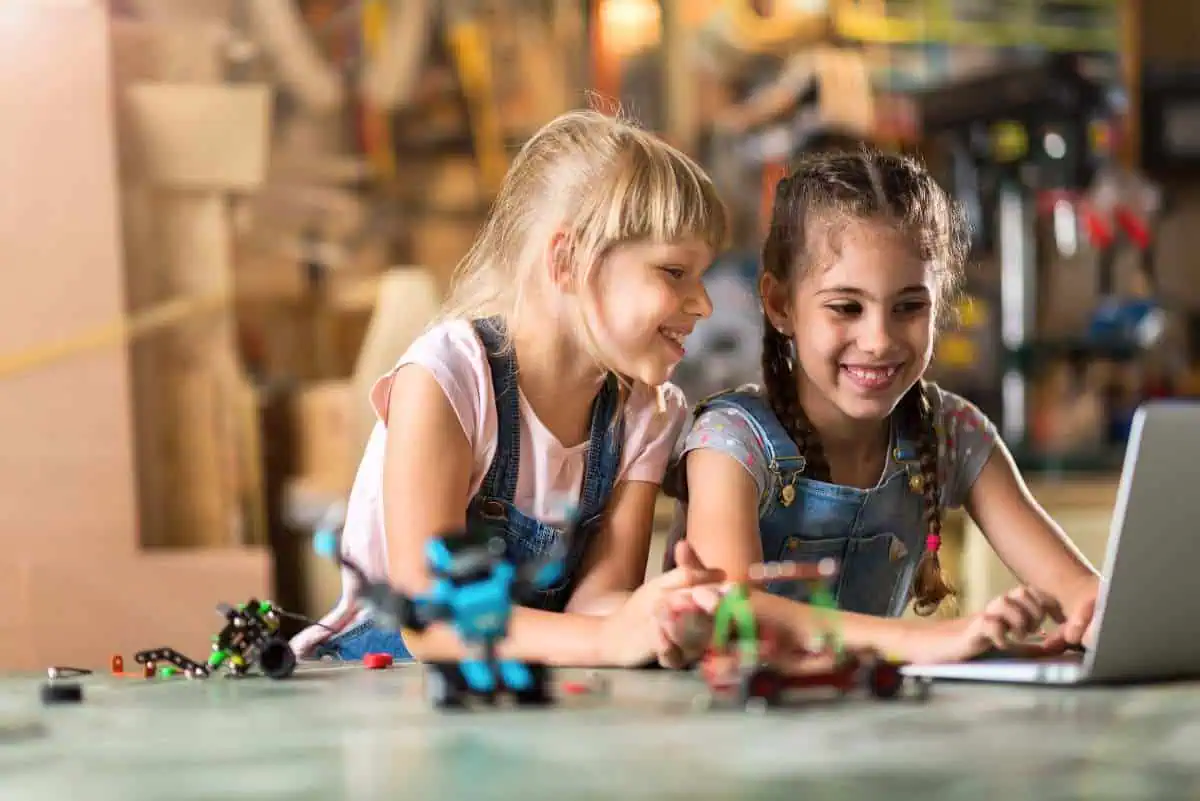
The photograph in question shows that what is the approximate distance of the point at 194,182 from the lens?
89.9 inches

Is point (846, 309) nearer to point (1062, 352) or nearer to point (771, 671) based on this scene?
point (771, 671)

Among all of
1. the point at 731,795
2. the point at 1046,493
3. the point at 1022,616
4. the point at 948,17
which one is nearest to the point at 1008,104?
the point at 948,17

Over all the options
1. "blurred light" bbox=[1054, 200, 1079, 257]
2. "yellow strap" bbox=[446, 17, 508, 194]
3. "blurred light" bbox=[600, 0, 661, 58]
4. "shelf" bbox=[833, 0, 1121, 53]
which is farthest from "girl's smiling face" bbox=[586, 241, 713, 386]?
"blurred light" bbox=[1054, 200, 1079, 257]

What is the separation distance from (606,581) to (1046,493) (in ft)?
5.15

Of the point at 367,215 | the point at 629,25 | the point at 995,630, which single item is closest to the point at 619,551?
the point at 995,630

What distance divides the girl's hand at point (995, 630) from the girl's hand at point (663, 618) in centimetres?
15

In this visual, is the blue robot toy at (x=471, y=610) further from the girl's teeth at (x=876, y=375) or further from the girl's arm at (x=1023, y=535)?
the girl's arm at (x=1023, y=535)

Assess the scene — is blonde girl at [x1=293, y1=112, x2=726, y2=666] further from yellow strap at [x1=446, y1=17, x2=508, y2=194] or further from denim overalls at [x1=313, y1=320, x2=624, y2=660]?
yellow strap at [x1=446, y1=17, x2=508, y2=194]

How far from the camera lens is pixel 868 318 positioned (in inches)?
49.2

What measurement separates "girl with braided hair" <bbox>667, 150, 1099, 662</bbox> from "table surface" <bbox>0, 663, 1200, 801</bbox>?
0.39m

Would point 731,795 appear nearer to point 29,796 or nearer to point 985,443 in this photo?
point 29,796

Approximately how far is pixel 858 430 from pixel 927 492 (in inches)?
3.3

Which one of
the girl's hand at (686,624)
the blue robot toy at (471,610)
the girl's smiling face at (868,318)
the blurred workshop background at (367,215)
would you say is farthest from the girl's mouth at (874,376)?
the blurred workshop background at (367,215)

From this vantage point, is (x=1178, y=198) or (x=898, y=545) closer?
(x=898, y=545)
